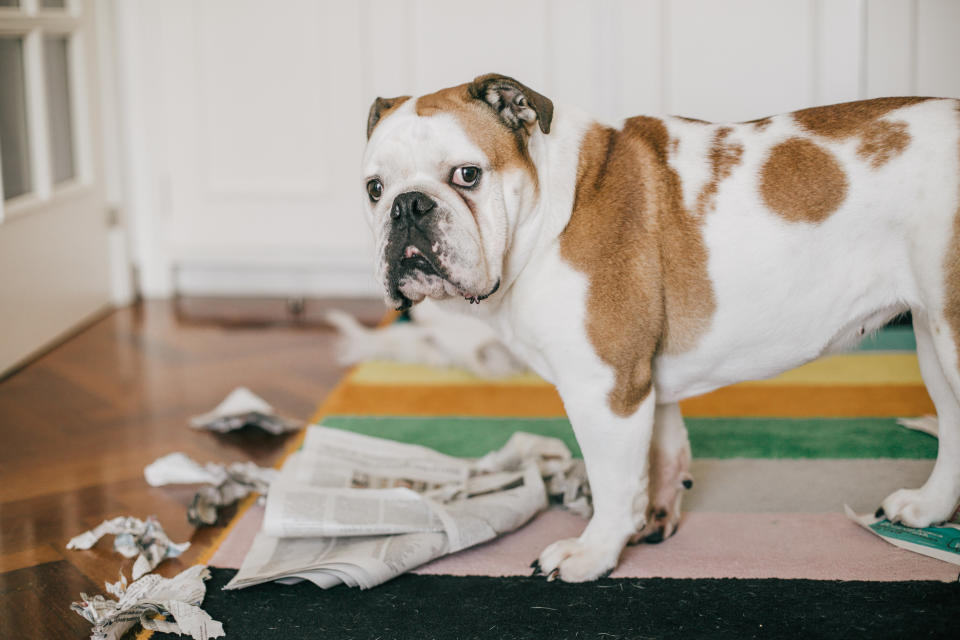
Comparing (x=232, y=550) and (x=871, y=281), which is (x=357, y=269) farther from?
(x=871, y=281)

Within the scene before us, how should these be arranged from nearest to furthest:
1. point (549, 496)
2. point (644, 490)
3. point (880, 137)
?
point (880, 137), point (644, 490), point (549, 496)

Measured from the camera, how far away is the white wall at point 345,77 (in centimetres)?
363

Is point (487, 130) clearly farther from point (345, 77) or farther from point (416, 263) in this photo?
point (345, 77)

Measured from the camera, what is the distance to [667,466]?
81.7 inches

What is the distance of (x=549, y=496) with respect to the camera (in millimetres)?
2225

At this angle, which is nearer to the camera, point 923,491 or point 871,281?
point 871,281

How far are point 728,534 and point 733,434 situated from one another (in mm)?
573

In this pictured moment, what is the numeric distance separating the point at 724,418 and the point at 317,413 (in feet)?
3.65

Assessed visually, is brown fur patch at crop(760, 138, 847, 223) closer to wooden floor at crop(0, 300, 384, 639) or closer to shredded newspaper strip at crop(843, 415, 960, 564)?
shredded newspaper strip at crop(843, 415, 960, 564)

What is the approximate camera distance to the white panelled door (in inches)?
131

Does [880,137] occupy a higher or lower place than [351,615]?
higher

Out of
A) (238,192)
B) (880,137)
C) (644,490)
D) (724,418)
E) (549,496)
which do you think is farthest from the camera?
(238,192)

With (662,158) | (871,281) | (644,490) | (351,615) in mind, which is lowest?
(351,615)

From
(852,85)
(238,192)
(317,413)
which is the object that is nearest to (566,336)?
(317,413)
